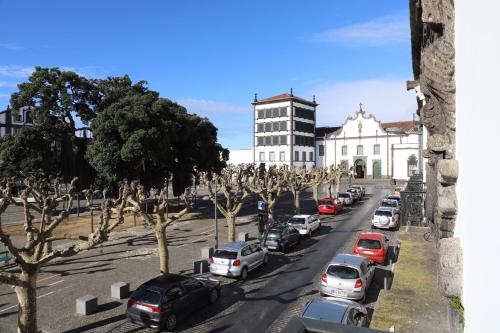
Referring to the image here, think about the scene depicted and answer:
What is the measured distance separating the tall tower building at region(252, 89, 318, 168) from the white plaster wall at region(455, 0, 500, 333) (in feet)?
235

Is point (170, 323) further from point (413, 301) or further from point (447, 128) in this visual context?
point (447, 128)

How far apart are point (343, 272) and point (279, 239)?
27.0ft

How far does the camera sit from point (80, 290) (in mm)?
16406

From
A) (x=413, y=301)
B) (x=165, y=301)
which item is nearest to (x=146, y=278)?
(x=165, y=301)

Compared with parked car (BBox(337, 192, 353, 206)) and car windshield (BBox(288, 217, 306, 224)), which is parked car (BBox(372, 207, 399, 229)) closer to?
car windshield (BBox(288, 217, 306, 224))

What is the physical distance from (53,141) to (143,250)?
19082 mm

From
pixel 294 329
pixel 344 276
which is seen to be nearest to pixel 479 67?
pixel 294 329

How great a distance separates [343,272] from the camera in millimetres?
14695

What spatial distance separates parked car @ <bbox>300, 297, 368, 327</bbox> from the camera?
10.7m

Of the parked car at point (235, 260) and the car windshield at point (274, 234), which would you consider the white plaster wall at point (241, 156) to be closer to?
the car windshield at point (274, 234)

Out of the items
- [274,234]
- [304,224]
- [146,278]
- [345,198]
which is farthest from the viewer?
[345,198]

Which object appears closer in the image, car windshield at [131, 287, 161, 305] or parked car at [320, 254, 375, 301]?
car windshield at [131, 287, 161, 305]

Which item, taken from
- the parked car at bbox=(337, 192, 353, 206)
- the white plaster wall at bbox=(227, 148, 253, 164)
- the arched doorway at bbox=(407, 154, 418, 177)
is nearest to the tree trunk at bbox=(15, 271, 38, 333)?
the parked car at bbox=(337, 192, 353, 206)

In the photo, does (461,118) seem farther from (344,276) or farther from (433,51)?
(344,276)
